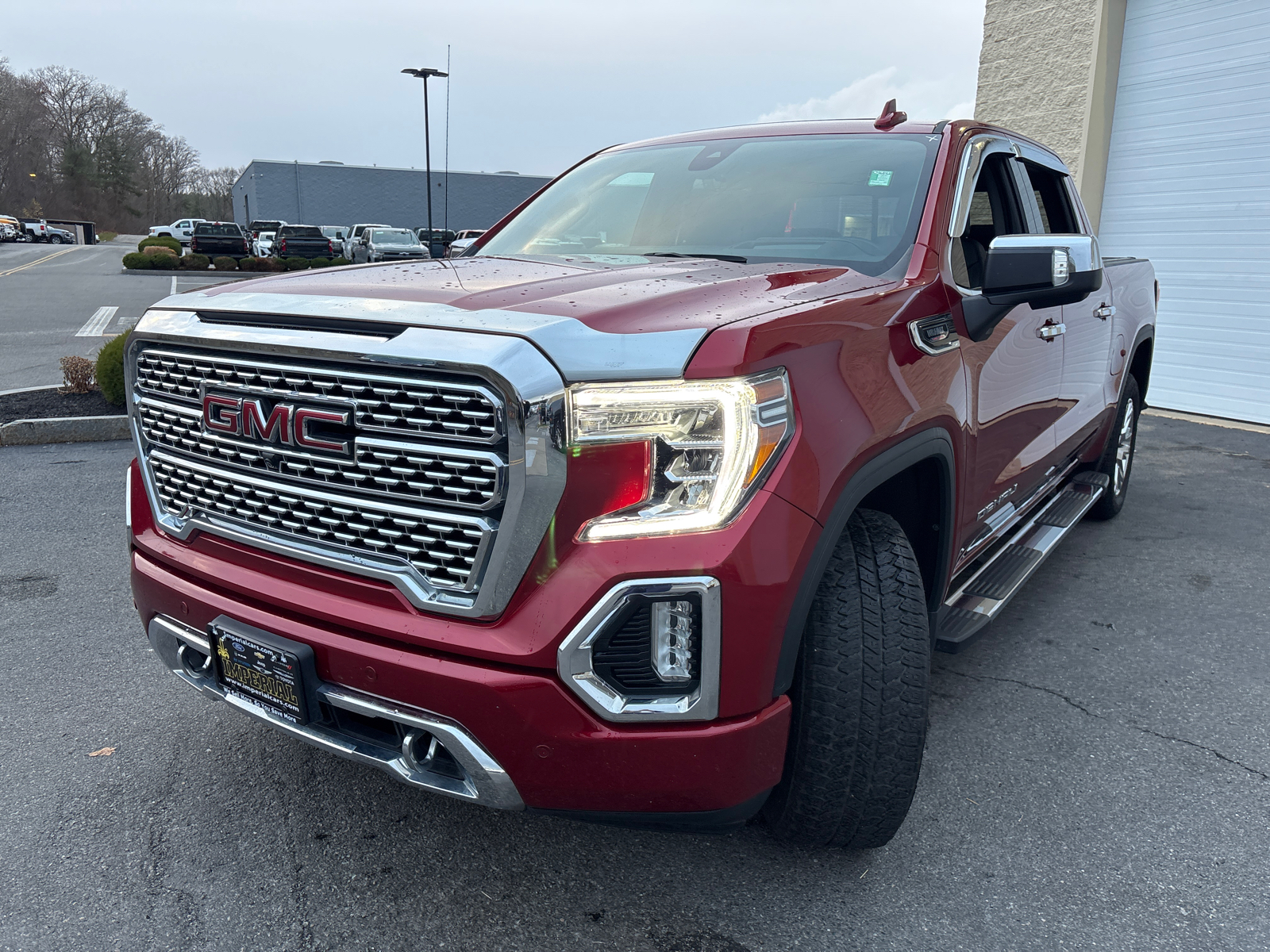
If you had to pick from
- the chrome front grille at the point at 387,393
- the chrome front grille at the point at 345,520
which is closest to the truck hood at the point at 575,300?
the chrome front grille at the point at 387,393

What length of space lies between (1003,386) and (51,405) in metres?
7.51

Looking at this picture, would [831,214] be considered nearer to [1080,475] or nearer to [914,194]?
[914,194]

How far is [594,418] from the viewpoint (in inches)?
66.1

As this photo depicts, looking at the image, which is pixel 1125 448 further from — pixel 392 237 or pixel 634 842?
pixel 392 237

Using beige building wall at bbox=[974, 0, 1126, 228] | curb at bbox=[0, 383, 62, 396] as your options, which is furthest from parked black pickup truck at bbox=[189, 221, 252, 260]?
beige building wall at bbox=[974, 0, 1126, 228]

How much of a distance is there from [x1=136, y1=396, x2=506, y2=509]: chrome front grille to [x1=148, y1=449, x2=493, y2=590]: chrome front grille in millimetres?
30

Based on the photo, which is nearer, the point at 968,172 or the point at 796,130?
the point at 968,172

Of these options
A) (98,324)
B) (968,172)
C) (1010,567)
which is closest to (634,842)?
(1010,567)

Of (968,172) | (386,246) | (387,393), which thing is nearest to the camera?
(387,393)

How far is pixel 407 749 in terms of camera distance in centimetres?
186

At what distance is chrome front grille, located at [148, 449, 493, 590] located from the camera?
1.78 meters

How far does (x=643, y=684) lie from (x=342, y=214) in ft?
206

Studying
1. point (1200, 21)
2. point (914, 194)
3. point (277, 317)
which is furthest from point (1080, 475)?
point (1200, 21)

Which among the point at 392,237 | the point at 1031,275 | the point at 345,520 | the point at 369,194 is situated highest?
the point at 369,194
